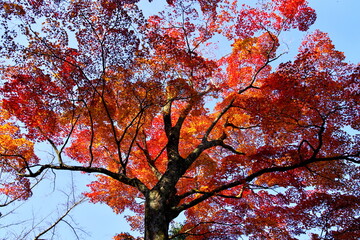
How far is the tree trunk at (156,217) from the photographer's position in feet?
19.5

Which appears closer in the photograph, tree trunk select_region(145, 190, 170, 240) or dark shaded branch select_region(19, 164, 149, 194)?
tree trunk select_region(145, 190, 170, 240)

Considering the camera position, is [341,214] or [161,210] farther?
[341,214]

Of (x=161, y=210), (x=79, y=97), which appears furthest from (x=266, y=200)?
(x=79, y=97)

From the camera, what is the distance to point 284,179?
8.90 metres

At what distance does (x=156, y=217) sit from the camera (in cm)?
621

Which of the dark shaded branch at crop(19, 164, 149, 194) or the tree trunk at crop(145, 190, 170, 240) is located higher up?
the dark shaded branch at crop(19, 164, 149, 194)

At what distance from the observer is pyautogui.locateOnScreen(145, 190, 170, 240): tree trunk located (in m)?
5.96

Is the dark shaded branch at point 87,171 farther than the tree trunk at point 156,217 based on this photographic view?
Yes

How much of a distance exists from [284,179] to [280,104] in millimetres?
2772

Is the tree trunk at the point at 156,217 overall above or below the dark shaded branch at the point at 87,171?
below

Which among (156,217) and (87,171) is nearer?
(156,217)

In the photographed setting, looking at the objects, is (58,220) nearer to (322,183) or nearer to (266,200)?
(266,200)

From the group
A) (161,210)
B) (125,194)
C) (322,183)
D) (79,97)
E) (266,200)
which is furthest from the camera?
(125,194)

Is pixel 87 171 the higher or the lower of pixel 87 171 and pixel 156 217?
the higher
